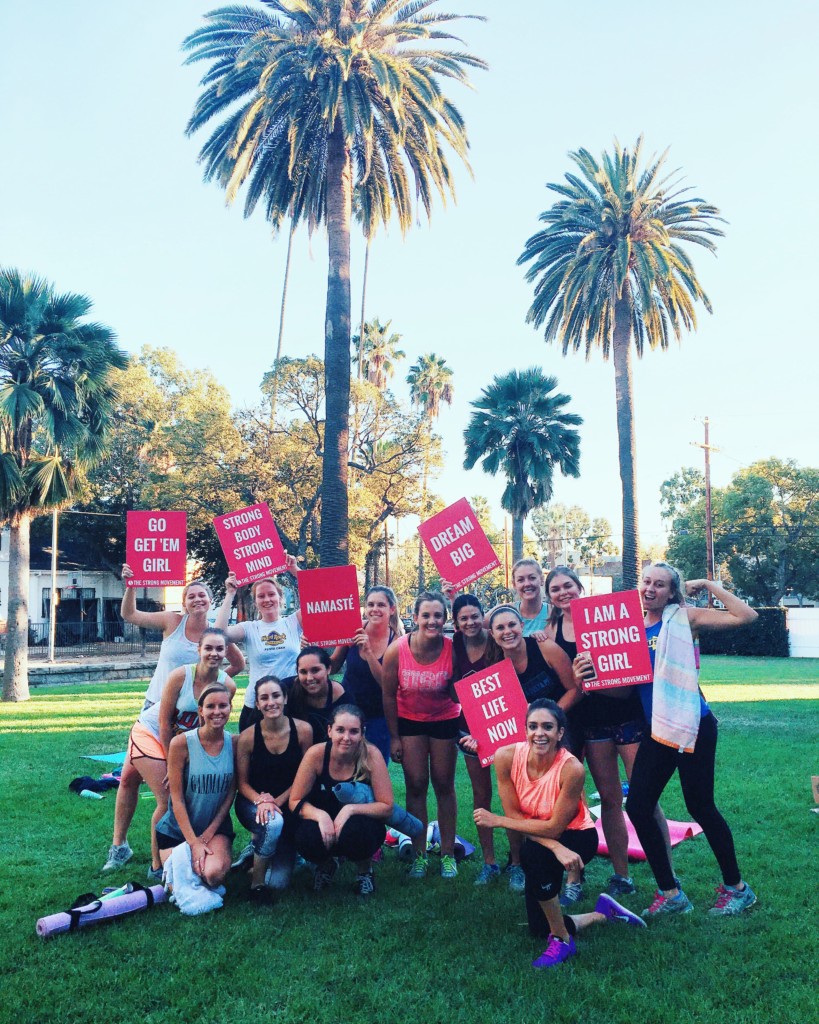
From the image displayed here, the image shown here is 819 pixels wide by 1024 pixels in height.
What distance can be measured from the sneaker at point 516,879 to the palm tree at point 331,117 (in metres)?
11.8

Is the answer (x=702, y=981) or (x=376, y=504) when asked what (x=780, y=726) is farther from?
(x=376, y=504)

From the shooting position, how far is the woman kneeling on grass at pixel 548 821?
4.40 meters

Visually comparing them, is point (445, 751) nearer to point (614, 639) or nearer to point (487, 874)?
point (487, 874)

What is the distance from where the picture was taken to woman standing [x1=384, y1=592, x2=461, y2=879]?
5.79m

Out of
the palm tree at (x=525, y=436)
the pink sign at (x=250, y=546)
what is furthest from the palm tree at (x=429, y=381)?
the pink sign at (x=250, y=546)

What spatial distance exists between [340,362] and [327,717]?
12.2 meters

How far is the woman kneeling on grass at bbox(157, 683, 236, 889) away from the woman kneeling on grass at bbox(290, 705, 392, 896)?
478mm

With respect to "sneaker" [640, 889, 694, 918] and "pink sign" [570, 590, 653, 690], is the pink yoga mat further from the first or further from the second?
"pink sign" [570, 590, 653, 690]

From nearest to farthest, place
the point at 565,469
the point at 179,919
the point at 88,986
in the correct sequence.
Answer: the point at 88,986 < the point at 179,919 < the point at 565,469

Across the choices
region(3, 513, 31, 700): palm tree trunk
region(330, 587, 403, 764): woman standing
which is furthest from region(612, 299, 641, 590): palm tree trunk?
region(330, 587, 403, 764): woman standing

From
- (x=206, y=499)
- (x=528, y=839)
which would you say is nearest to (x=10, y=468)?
(x=206, y=499)

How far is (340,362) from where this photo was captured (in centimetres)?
1714

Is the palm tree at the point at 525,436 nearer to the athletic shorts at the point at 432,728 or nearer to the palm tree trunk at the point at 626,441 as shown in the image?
the palm tree trunk at the point at 626,441

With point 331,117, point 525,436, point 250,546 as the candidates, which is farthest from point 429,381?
point 250,546
